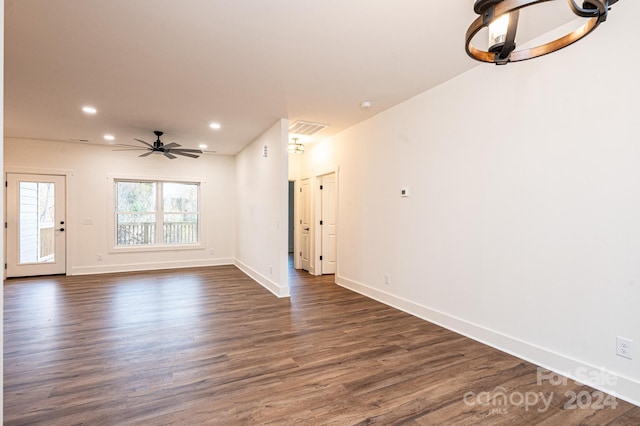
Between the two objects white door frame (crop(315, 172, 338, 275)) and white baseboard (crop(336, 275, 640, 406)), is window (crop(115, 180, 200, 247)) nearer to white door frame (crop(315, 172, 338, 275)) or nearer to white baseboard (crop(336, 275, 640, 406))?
Result: white door frame (crop(315, 172, 338, 275))

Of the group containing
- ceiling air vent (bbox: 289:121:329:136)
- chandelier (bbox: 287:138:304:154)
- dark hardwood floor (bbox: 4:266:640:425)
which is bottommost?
dark hardwood floor (bbox: 4:266:640:425)

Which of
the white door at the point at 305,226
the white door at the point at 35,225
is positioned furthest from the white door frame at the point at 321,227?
the white door at the point at 35,225

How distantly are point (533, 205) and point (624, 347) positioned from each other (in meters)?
1.17

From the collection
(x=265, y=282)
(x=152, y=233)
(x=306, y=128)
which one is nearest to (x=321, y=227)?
(x=265, y=282)

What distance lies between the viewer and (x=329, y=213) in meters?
6.57

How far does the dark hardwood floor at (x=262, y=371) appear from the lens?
2.10 metres

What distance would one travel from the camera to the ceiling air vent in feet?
17.0

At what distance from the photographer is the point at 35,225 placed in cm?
623

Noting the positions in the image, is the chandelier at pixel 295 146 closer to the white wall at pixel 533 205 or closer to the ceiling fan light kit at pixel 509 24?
the white wall at pixel 533 205

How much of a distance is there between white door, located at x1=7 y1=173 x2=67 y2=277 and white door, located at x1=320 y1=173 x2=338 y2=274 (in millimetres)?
5227

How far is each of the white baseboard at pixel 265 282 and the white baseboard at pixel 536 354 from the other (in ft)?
5.64

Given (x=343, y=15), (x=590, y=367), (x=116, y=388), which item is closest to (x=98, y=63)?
(x=343, y=15)

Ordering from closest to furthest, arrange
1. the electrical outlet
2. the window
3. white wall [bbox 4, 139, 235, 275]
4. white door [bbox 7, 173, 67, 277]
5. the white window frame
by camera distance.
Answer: the electrical outlet < white door [bbox 7, 173, 67, 277] < white wall [bbox 4, 139, 235, 275] < the white window frame < the window

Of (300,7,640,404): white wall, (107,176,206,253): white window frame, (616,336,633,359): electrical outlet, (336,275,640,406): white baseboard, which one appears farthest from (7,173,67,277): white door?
(616,336,633,359): electrical outlet
